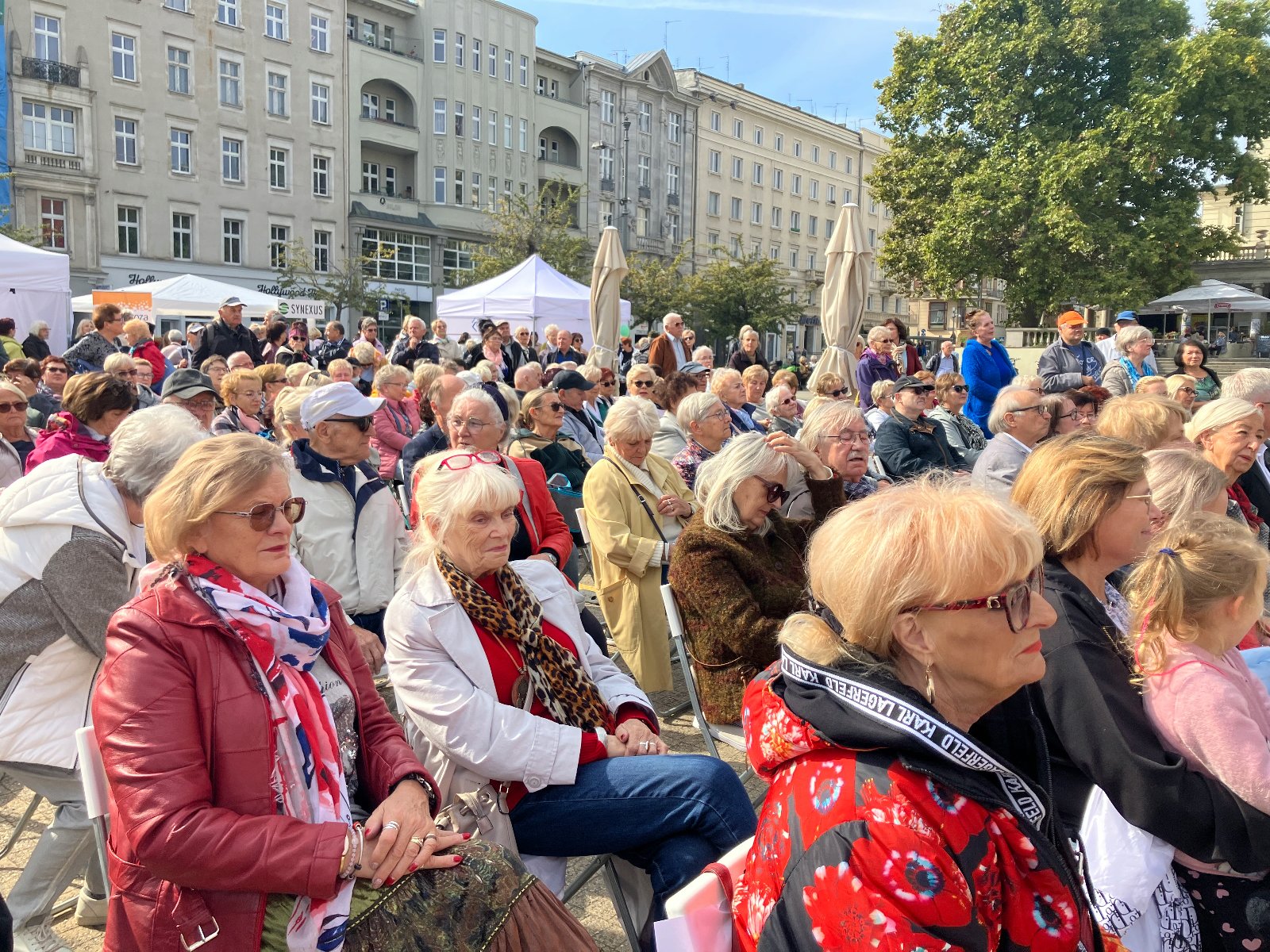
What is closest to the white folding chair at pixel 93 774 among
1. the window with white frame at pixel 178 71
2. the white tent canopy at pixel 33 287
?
the white tent canopy at pixel 33 287

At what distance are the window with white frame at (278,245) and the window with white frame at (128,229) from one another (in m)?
4.98

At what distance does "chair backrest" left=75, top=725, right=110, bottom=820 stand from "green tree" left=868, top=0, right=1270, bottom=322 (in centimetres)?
2983

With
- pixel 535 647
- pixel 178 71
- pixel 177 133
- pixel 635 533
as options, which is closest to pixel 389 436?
pixel 635 533

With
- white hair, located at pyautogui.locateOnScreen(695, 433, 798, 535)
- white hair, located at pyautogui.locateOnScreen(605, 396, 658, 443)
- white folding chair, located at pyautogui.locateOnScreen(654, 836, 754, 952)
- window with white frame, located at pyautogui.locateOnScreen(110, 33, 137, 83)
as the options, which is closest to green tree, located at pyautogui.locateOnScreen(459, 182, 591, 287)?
window with white frame, located at pyautogui.locateOnScreen(110, 33, 137, 83)

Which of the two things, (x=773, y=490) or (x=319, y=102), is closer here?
(x=773, y=490)

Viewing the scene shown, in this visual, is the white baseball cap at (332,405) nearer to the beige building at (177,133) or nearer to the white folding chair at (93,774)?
the white folding chair at (93,774)

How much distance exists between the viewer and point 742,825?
2602 millimetres

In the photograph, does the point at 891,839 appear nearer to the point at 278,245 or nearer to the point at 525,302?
the point at 525,302

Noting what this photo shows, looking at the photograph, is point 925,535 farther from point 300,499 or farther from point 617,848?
point 300,499

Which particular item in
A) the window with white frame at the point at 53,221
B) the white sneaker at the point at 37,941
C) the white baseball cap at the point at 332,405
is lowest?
the white sneaker at the point at 37,941

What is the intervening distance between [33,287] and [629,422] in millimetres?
11891

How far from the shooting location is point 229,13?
36.8m

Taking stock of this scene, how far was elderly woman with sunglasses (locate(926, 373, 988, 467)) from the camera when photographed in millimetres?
7695

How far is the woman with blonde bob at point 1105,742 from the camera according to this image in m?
2.02
